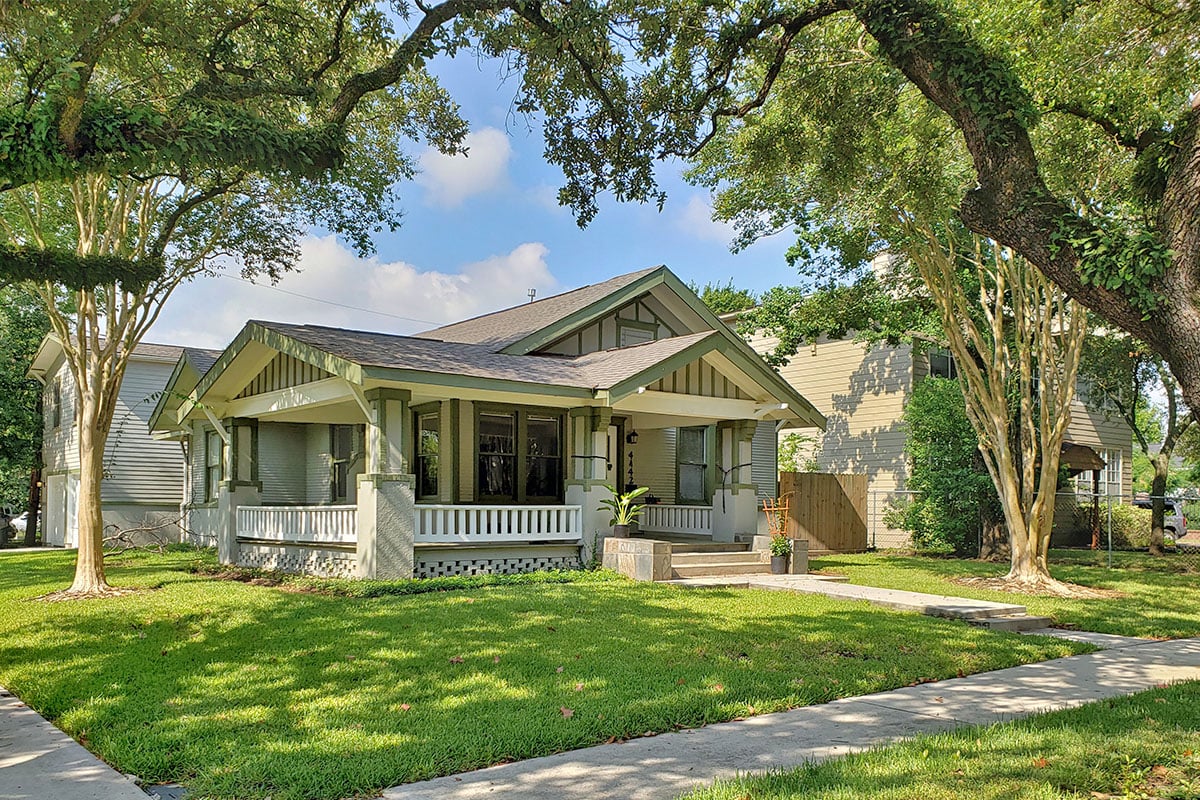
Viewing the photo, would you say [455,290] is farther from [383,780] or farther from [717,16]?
[383,780]

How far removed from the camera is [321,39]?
1103 centimetres

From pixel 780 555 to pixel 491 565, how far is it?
15.6 ft

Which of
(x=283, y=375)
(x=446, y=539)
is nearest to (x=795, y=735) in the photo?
(x=446, y=539)

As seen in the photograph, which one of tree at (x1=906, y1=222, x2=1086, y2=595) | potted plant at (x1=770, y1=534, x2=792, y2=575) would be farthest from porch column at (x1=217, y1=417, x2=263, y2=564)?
tree at (x1=906, y1=222, x2=1086, y2=595)

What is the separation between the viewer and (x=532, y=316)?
63.1ft

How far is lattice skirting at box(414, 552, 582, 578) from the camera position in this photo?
13.8m

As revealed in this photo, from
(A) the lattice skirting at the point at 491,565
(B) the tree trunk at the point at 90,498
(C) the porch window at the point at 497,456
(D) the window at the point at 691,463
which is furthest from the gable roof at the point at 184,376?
(D) the window at the point at 691,463

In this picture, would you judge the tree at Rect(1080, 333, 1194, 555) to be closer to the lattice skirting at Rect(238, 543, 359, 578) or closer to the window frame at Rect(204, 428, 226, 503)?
the lattice skirting at Rect(238, 543, 359, 578)

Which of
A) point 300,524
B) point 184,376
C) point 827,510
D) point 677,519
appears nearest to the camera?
point 300,524

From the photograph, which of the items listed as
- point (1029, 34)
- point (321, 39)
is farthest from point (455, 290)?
point (1029, 34)

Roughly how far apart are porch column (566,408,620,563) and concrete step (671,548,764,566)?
1.19 metres

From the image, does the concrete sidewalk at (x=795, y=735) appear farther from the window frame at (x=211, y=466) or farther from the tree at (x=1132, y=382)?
the window frame at (x=211, y=466)

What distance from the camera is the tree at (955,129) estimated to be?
5.80 meters

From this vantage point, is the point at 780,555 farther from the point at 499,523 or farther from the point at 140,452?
the point at 140,452
